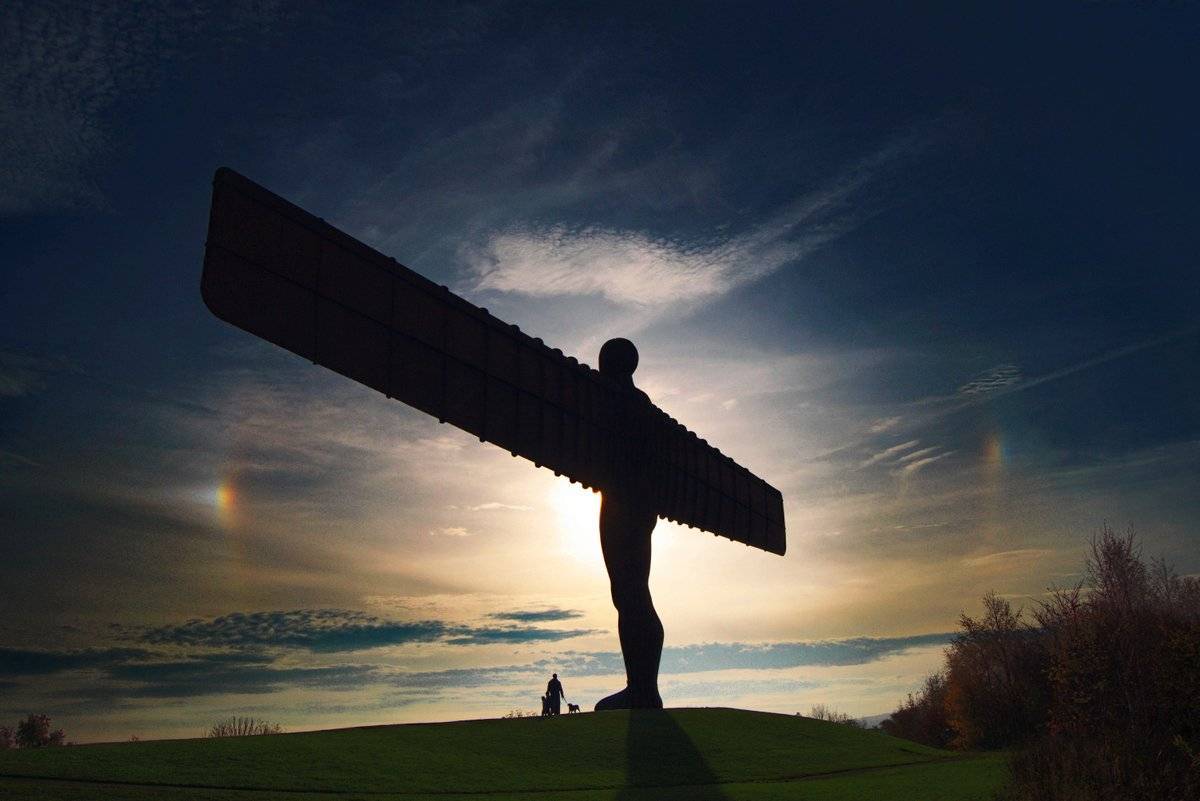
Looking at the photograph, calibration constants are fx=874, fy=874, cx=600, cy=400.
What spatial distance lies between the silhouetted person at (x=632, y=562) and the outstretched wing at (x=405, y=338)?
44 cm

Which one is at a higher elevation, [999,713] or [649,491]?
[649,491]

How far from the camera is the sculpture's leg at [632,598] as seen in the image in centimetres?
1848

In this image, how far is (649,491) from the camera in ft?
62.5

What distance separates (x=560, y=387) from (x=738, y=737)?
801cm

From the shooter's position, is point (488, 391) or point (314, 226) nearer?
point (314, 226)

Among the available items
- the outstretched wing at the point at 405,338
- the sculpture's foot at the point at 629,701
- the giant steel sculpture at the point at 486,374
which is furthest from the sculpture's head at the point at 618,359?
the sculpture's foot at the point at 629,701

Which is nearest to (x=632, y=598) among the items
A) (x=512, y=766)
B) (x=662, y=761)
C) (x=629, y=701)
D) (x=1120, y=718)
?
(x=629, y=701)

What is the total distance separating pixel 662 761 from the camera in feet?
49.3

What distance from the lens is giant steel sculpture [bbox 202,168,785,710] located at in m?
12.5

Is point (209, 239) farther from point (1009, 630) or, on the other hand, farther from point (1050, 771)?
point (1009, 630)

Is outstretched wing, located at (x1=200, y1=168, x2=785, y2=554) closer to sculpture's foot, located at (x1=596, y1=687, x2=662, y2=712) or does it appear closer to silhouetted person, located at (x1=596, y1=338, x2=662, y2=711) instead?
silhouetted person, located at (x1=596, y1=338, x2=662, y2=711)

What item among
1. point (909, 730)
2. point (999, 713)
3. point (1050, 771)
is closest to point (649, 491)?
point (1050, 771)

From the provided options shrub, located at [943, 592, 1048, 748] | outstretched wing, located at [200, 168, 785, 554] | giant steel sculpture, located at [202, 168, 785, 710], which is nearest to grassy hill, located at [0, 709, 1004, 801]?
giant steel sculpture, located at [202, 168, 785, 710]

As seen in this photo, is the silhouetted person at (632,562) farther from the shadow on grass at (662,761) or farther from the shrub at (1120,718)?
the shrub at (1120,718)
